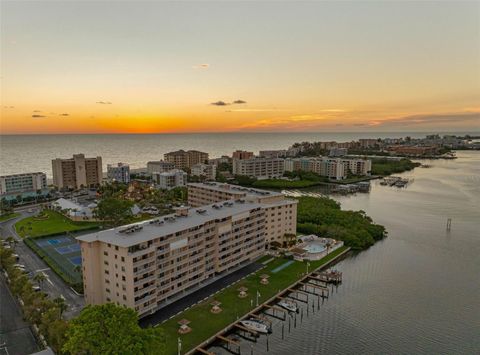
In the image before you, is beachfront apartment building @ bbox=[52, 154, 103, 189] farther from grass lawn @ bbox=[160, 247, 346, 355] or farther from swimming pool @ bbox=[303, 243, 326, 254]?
grass lawn @ bbox=[160, 247, 346, 355]

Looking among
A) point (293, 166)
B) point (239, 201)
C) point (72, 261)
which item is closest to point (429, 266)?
point (239, 201)

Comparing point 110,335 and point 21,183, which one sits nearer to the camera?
point 110,335

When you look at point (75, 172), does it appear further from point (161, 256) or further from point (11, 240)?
point (161, 256)

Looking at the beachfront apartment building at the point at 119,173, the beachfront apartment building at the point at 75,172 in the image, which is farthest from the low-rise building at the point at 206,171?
the beachfront apartment building at the point at 75,172

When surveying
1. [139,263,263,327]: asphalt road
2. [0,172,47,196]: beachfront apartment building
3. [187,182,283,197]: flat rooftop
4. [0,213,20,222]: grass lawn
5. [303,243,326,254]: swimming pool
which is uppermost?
[187,182,283,197]: flat rooftop

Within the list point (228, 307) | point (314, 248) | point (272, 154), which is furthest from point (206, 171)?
point (228, 307)

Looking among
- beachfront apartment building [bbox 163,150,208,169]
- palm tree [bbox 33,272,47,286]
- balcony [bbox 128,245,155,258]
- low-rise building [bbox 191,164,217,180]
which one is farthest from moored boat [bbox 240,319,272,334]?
beachfront apartment building [bbox 163,150,208,169]
